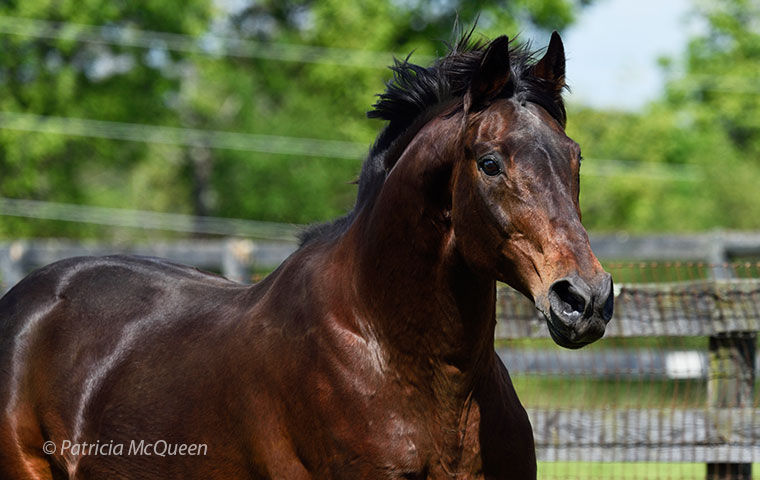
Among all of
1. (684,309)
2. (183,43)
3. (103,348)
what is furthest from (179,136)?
(103,348)

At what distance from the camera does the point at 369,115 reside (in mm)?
3641

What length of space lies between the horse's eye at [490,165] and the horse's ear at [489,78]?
0.23 m

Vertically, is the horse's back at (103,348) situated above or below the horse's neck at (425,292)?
below

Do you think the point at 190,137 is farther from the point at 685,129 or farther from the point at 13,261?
the point at 685,129

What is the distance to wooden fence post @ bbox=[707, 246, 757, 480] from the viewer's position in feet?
19.0

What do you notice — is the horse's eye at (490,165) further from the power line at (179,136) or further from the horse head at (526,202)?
the power line at (179,136)

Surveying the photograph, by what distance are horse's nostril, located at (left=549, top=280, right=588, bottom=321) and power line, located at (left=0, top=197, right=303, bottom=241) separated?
733 inches

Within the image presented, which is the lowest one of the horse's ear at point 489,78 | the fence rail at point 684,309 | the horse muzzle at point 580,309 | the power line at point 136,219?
the power line at point 136,219

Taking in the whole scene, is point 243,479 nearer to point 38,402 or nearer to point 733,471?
point 38,402

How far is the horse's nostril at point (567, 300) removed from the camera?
263cm

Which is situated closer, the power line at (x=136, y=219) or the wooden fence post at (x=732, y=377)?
the wooden fence post at (x=732, y=377)

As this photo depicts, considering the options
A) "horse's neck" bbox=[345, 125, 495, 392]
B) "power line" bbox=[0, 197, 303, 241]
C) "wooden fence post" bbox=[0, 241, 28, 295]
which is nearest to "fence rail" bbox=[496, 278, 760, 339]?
"horse's neck" bbox=[345, 125, 495, 392]

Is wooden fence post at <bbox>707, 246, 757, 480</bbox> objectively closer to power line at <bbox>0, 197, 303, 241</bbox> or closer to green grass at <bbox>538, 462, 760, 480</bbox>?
green grass at <bbox>538, 462, 760, 480</bbox>

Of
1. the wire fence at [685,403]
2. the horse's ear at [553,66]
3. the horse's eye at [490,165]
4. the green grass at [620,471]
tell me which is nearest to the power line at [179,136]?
the green grass at [620,471]
